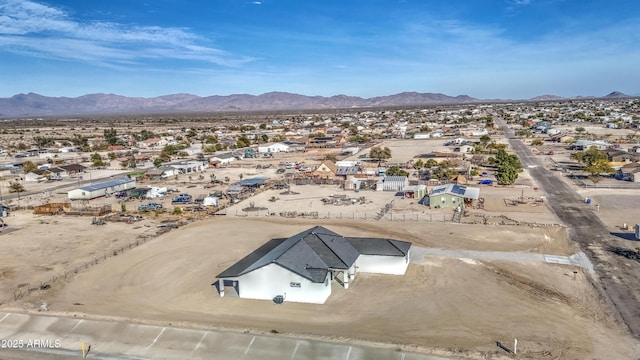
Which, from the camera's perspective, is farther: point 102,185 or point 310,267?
point 102,185

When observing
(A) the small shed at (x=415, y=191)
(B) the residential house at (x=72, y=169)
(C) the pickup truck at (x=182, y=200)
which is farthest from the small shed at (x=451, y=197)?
(B) the residential house at (x=72, y=169)

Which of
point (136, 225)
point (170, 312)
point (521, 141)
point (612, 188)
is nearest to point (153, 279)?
point (170, 312)

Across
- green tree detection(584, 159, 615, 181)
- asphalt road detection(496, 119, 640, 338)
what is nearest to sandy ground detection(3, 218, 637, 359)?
asphalt road detection(496, 119, 640, 338)

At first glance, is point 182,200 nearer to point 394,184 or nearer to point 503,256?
point 394,184

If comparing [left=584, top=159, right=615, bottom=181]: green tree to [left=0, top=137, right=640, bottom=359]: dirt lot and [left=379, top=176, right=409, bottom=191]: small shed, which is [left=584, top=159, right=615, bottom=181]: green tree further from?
[left=379, top=176, right=409, bottom=191]: small shed

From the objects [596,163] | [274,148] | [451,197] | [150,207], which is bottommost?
[150,207]

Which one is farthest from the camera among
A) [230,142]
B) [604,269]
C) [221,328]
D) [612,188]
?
[230,142]

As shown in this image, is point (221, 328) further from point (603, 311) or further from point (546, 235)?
point (546, 235)

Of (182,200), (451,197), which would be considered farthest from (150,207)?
(451,197)
